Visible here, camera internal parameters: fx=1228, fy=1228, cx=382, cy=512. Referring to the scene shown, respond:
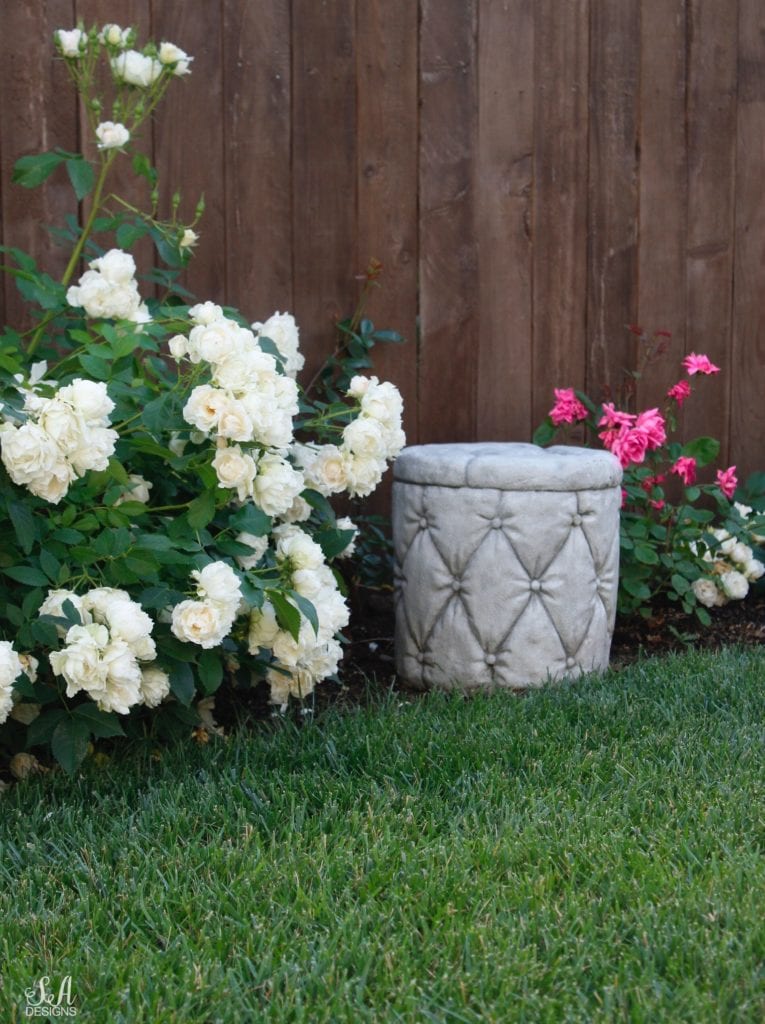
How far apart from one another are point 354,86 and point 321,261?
471mm

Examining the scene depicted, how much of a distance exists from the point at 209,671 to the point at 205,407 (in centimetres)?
50

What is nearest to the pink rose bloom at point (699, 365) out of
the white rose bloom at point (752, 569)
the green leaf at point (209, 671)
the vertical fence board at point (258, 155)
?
the white rose bloom at point (752, 569)

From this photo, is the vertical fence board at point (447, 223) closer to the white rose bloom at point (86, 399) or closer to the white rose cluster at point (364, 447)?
the white rose cluster at point (364, 447)

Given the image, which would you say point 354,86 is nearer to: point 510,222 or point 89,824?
point 510,222

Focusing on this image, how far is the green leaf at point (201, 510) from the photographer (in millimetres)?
2252

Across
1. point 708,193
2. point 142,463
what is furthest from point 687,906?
point 708,193

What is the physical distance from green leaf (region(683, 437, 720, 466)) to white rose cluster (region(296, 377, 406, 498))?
1.24 meters

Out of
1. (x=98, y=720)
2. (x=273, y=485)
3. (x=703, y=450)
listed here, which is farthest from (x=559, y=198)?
(x=98, y=720)

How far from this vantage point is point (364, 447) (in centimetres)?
254

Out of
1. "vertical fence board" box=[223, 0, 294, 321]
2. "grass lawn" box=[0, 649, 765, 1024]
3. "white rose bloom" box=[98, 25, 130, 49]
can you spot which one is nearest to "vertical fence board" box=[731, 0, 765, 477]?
"vertical fence board" box=[223, 0, 294, 321]

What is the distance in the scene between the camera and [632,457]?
3.35 m

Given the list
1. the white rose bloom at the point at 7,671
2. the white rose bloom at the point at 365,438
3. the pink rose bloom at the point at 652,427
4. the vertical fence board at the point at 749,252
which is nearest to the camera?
the white rose bloom at the point at 7,671

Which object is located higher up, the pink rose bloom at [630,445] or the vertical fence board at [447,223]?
the vertical fence board at [447,223]

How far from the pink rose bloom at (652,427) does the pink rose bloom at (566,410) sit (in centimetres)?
16
